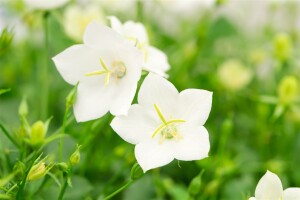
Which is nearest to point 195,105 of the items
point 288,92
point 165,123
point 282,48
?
point 165,123

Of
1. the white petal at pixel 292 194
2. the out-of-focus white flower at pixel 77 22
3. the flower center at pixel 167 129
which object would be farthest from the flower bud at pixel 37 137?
the out-of-focus white flower at pixel 77 22

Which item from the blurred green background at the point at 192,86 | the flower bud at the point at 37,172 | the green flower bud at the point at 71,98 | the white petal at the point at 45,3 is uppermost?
the white petal at the point at 45,3

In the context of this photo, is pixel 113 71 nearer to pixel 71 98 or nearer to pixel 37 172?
Result: pixel 71 98

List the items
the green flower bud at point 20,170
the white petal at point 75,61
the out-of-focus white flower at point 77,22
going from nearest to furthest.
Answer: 1. the green flower bud at point 20,170
2. the white petal at point 75,61
3. the out-of-focus white flower at point 77,22

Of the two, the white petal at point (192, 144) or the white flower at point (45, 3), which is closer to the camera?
the white petal at point (192, 144)

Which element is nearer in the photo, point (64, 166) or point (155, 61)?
point (64, 166)

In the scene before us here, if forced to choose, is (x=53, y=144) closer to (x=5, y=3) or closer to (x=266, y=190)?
(x=266, y=190)

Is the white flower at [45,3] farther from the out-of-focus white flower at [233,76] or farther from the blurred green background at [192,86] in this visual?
the out-of-focus white flower at [233,76]

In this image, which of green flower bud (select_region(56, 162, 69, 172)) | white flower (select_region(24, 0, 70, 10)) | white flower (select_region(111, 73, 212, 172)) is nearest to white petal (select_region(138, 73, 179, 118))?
white flower (select_region(111, 73, 212, 172))
